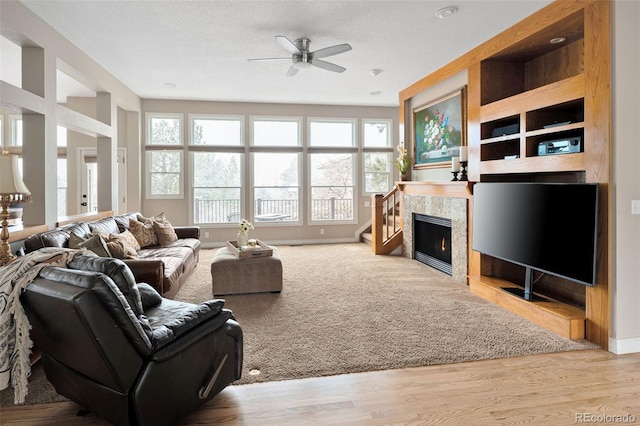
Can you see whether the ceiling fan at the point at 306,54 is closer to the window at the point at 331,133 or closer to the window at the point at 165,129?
the window at the point at 331,133

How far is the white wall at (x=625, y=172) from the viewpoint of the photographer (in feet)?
9.88

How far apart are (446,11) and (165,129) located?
610cm

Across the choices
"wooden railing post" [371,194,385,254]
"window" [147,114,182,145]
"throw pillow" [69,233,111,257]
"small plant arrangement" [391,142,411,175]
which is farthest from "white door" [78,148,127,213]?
"small plant arrangement" [391,142,411,175]

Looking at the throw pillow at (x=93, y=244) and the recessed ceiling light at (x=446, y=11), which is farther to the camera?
the recessed ceiling light at (x=446, y=11)

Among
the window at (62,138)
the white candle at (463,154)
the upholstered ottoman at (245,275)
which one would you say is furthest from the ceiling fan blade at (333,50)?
the window at (62,138)

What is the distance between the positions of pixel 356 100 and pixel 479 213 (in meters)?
4.38

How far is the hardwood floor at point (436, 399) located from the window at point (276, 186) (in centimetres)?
597

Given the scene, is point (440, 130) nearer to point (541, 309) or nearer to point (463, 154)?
point (463, 154)

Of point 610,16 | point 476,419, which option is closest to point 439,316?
point 476,419

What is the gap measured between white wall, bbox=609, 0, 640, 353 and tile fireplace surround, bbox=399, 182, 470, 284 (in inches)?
77.3

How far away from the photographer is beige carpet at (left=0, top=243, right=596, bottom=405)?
2889 millimetres

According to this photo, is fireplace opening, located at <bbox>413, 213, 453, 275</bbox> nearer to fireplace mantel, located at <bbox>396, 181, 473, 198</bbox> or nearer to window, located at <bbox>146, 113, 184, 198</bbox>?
fireplace mantel, located at <bbox>396, 181, 473, 198</bbox>

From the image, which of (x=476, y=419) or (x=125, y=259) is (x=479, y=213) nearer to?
(x=476, y=419)

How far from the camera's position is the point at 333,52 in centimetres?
424
